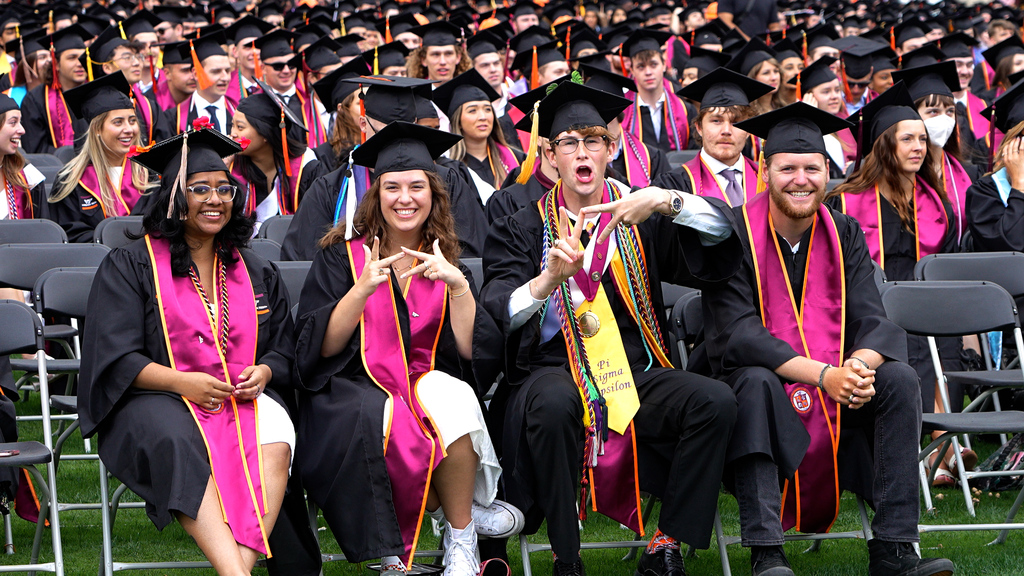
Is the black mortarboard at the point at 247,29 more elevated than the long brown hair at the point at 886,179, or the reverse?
the black mortarboard at the point at 247,29

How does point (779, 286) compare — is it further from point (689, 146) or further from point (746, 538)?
point (689, 146)

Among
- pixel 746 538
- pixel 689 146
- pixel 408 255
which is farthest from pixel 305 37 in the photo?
pixel 746 538

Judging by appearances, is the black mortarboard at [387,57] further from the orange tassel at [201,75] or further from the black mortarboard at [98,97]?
the black mortarboard at [98,97]

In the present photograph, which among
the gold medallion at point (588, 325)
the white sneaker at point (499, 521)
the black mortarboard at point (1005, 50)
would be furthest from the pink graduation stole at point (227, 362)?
the black mortarboard at point (1005, 50)

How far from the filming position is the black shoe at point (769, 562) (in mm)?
3631

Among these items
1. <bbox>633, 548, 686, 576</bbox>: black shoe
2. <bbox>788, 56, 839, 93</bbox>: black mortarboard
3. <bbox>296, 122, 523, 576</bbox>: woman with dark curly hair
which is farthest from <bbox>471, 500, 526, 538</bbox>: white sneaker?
<bbox>788, 56, 839, 93</bbox>: black mortarboard

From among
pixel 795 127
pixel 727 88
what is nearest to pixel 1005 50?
pixel 727 88

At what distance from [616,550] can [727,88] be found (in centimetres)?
273

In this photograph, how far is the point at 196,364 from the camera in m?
3.90

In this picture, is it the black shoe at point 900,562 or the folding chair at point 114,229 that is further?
the folding chair at point 114,229

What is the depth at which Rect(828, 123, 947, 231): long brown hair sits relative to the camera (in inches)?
233

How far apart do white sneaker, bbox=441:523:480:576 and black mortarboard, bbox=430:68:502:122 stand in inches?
145

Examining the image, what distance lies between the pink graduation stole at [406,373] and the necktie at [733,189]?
2.46m

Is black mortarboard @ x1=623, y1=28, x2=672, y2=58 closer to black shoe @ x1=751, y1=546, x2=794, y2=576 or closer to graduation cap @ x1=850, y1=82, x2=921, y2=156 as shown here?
graduation cap @ x1=850, y1=82, x2=921, y2=156
